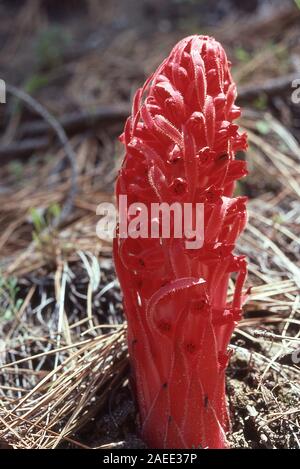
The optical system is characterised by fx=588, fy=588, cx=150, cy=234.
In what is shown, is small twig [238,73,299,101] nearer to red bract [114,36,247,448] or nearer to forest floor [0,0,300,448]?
forest floor [0,0,300,448]

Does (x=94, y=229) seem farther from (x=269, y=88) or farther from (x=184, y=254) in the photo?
(x=269, y=88)

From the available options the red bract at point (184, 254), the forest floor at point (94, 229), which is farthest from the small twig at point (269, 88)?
the red bract at point (184, 254)

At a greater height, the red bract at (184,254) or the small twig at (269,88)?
the small twig at (269,88)

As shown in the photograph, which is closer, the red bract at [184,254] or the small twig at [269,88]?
the red bract at [184,254]

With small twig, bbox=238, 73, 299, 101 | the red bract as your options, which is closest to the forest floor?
small twig, bbox=238, 73, 299, 101

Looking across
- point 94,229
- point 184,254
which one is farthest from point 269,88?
point 184,254

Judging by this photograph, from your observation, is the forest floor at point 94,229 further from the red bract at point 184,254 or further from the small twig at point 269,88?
the red bract at point 184,254
